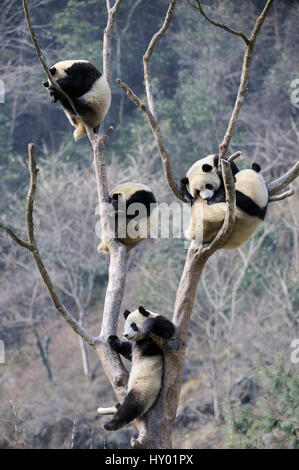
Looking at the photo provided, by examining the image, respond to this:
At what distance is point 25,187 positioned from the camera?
1673cm

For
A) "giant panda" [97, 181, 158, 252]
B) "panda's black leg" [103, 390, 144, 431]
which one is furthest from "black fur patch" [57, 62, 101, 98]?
"panda's black leg" [103, 390, 144, 431]

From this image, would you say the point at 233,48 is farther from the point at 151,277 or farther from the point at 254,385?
the point at 254,385

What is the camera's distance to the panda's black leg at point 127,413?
11.2 ft

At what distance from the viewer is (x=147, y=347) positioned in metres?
3.86

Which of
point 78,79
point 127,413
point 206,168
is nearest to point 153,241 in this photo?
point 78,79

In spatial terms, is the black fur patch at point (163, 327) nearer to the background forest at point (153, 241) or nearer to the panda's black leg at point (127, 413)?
the panda's black leg at point (127, 413)

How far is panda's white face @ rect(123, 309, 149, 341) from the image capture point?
3.95 metres

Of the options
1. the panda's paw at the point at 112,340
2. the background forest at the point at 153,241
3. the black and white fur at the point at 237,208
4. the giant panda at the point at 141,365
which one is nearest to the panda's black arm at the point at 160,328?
the giant panda at the point at 141,365

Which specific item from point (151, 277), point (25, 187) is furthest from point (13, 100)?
point (151, 277)

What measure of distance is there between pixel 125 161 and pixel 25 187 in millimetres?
2790

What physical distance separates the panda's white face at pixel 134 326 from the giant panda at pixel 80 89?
179 cm

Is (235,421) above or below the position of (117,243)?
below

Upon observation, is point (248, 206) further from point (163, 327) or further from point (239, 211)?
point (163, 327)

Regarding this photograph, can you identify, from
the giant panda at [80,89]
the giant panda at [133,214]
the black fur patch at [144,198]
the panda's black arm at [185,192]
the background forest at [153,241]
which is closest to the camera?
the panda's black arm at [185,192]
